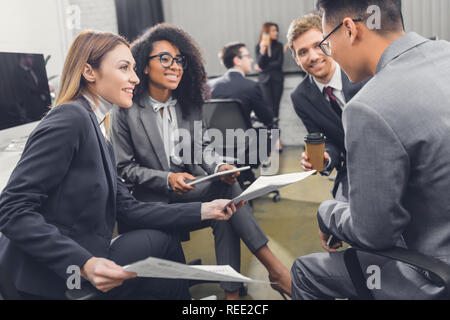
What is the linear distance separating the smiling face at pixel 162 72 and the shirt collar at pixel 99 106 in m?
0.60

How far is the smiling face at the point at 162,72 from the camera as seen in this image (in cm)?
185

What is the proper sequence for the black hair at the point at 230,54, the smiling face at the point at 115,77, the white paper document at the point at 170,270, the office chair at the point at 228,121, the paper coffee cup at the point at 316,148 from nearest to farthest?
the white paper document at the point at 170,270 → the smiling face at the point at 115,77 → the paper coffee cup at the point at 316,148 → the office chair at the point at 228,121 → the black hair at the point at 230,54

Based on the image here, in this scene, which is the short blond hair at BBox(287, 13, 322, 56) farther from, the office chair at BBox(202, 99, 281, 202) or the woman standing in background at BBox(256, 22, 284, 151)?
the woman standing in background at BBox(256, 22, 284, 151)

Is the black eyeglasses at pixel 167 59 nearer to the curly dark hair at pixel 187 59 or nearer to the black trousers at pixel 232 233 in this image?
the curly dark hair at pixel 187 59

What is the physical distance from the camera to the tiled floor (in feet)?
6.27

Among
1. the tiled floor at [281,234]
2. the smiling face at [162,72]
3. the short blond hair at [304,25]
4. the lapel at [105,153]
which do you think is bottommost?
the tiled floor at [281,234]

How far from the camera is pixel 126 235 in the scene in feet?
4.22

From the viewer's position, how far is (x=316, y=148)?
4.81 feet

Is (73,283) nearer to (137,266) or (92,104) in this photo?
(137,266)

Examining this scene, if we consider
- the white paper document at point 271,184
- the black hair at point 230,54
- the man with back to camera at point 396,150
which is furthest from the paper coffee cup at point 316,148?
the black hair at point 230,54

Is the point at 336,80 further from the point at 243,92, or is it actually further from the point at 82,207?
the point at 82,207

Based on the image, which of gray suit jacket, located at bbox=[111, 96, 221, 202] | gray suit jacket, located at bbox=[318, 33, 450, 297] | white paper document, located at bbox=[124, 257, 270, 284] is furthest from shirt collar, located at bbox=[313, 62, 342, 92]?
white paper document, located at bbox=[124, 257, 270, 284]

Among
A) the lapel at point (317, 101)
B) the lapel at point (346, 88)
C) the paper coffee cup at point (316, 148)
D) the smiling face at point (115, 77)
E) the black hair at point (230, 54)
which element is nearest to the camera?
the smiling face at point (115, 77)

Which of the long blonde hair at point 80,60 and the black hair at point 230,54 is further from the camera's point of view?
the black hair at point 230,54
